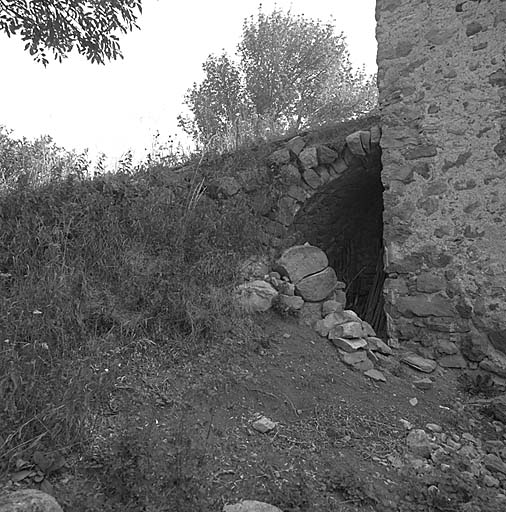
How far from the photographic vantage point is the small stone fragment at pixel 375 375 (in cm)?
415

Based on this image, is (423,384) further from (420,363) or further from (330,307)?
(330,307)

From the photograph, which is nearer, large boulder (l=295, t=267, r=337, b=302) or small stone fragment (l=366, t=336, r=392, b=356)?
small stone fragment (l=366, t=336, r=392, b=356)

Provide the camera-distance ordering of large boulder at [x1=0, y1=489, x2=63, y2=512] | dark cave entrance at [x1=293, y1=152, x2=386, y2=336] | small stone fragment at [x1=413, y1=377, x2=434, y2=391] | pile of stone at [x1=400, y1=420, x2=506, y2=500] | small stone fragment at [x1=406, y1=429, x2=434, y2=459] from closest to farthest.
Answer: large boulder at [x1=0, y1=489, x2=63, y2=512], pile of stone at [x1=400, y1=420, x2=506, y2=500], small stone fragment at [x1=406, y1=429, x2=434, y2=459], small stone fragment at [x1=413, y1=377, x2=434, y2=391], dark cave entrance at [x1=293, y1=152, x2=386, y2=336]

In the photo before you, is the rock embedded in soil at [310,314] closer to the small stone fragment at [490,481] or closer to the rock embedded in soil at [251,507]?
the small stone fragment at [490,481]

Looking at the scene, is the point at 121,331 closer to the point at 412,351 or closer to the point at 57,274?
the point at 57,274

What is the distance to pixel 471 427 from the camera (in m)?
3.87

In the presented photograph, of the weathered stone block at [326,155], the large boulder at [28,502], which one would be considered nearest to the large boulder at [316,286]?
the weathered stone block at [326,155]

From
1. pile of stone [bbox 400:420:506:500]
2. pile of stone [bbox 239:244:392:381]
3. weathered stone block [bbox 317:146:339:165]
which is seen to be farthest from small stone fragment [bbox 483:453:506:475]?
weathered stone block [bbox 317:146:339:165]

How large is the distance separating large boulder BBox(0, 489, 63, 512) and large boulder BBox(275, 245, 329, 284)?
3.15 m

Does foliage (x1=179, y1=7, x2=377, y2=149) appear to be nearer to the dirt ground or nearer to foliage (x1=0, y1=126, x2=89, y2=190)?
foliage (x1=0, y1=126, x2=89, y2=190)

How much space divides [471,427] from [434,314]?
3.63 ft

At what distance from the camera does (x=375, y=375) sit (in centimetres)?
417

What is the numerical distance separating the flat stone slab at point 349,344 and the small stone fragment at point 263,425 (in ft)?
4.12

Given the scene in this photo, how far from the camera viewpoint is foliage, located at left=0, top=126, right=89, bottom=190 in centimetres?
560
